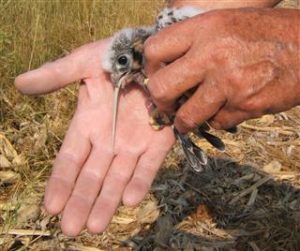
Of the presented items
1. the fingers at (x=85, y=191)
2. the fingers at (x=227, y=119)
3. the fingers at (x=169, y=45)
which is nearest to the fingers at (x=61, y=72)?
the fingers at (x=85, y=191)

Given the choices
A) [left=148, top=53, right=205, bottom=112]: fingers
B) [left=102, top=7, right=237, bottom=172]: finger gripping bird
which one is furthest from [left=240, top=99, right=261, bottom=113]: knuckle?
[left=102, top=7, right=237, bottom=172]: finger gripping bird

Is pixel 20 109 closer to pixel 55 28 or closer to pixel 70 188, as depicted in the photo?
pixel 55 28

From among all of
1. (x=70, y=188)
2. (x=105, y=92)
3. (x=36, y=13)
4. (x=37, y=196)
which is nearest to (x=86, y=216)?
(x=70, y=188)

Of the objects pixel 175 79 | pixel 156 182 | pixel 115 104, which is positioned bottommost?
pixel 156 182

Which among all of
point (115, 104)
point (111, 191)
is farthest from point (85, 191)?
point (115, 104)

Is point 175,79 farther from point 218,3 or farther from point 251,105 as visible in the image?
point 218,3

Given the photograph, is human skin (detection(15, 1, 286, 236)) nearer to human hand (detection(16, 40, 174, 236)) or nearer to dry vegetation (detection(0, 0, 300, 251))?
human hand (detection(16, 40, 174, 236))
